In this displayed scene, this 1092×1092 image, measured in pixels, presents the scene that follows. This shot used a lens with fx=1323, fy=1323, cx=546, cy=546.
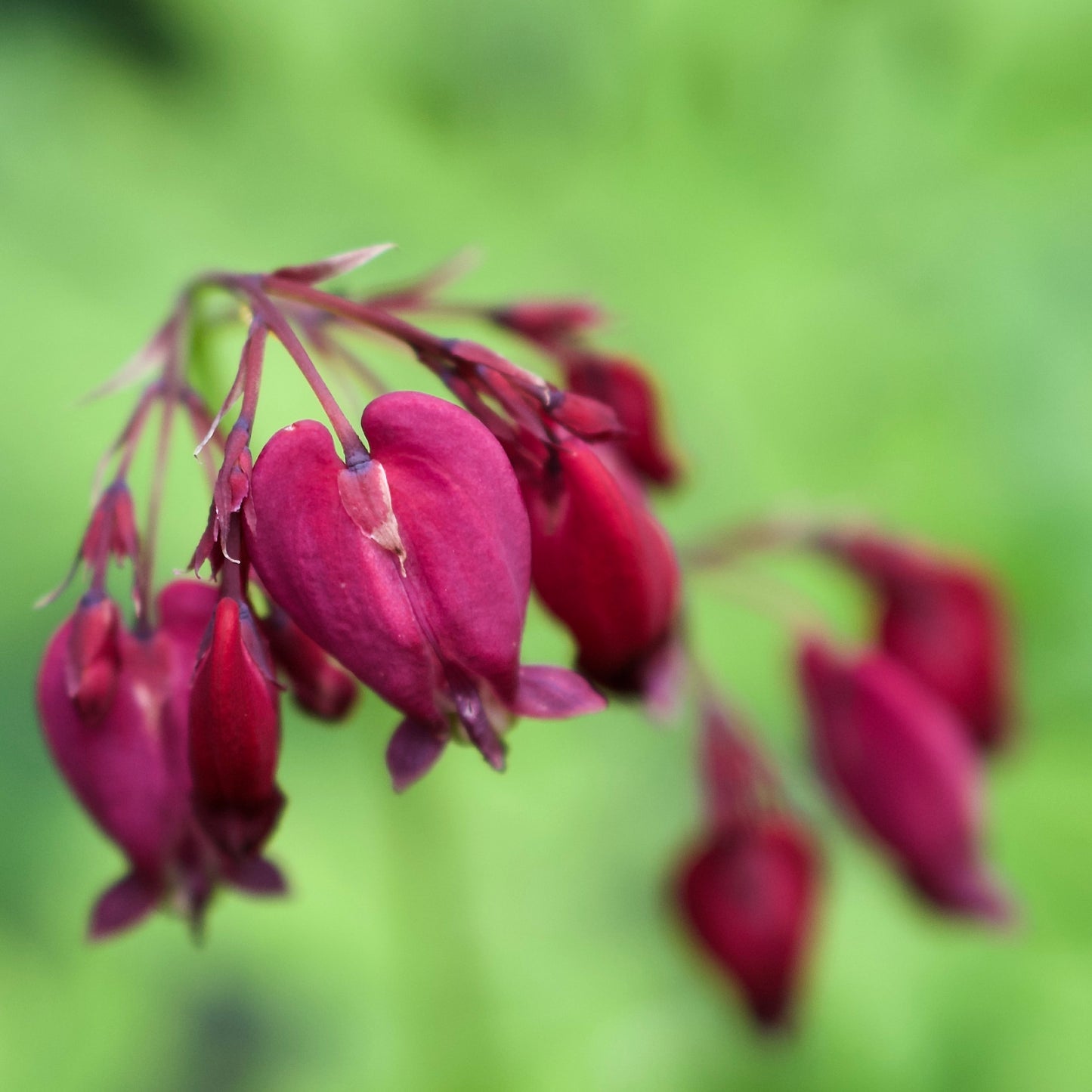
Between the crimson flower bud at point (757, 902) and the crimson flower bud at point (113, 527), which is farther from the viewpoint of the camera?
the crimson flower bud at point (757, 902)

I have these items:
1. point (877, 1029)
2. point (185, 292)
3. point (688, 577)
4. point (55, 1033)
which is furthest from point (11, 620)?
point (877, 1029)

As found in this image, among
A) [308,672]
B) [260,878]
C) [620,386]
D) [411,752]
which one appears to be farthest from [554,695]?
[620,386]

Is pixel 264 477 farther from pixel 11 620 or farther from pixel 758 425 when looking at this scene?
pixel 758 425

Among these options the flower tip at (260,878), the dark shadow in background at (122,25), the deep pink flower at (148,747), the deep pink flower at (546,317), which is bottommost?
the flower tip at (260,878)

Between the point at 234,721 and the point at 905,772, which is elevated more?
the point at 234,721

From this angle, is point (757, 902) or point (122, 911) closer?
point (122, 911)

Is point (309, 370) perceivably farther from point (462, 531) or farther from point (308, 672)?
point (308, 672)

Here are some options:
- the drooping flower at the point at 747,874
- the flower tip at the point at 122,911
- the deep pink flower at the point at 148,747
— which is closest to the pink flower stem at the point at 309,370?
the deep pink flower at the point at 148,747

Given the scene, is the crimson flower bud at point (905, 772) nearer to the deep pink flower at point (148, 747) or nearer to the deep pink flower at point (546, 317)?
the deep pink flower at point (546, 317)
